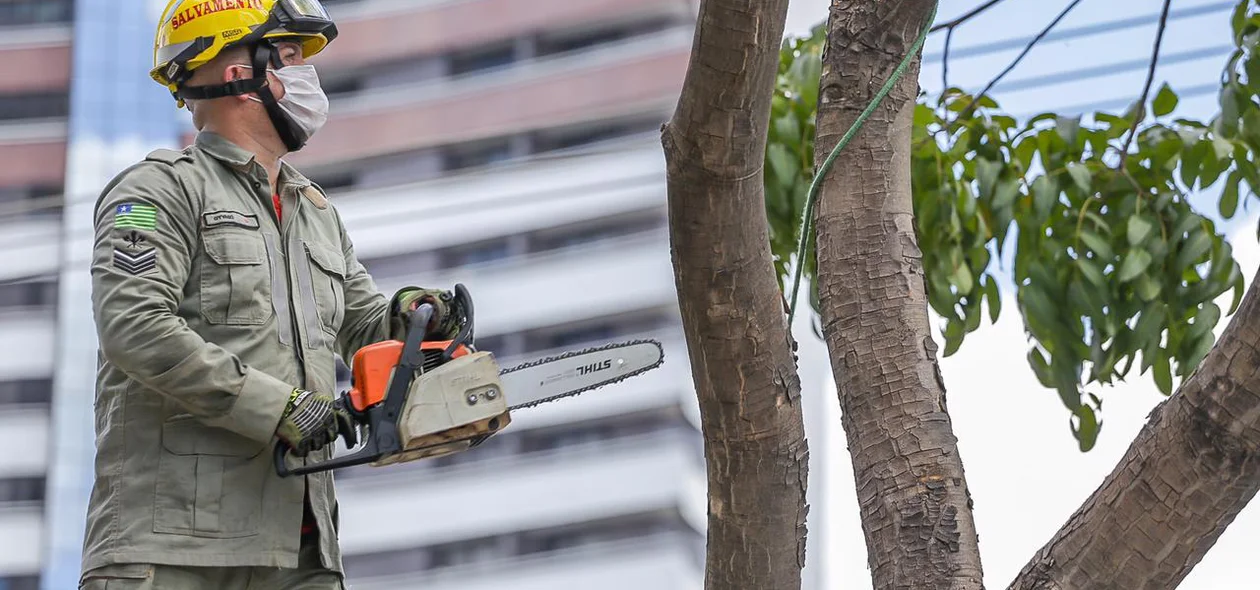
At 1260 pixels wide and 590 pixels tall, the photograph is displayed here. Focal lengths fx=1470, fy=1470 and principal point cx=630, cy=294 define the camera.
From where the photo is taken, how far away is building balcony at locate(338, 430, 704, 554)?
19.4ft

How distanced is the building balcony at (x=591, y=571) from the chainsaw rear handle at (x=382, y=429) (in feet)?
13.9

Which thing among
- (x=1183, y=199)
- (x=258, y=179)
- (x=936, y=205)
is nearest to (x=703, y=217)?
(x=258, y=179)

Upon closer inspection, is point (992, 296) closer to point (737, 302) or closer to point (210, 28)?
point (737, 302)

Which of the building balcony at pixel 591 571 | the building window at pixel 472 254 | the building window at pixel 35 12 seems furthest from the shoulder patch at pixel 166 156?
the building window at pixel 35 12

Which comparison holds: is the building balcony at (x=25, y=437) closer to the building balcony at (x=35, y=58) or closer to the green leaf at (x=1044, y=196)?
the building balcony at (x=35, y=58)

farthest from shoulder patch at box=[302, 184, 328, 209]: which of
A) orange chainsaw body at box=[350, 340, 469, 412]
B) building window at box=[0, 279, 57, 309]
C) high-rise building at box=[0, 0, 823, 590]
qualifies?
building window at box=[0, 279, 57, 309]

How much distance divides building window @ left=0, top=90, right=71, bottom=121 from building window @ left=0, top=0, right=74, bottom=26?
400 mm

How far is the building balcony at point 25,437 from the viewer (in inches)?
238

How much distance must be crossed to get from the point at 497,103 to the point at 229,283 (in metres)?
4.67

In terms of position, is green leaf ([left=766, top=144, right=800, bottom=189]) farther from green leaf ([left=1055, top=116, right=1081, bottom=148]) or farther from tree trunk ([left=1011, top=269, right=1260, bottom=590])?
tree trunk ([left=1011, top=269, right=1260, bottom=590])

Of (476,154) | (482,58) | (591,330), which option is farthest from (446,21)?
(591,330)

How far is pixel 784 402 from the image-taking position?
1.43 m

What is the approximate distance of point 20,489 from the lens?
6.11m

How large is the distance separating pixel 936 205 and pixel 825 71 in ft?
2.65
